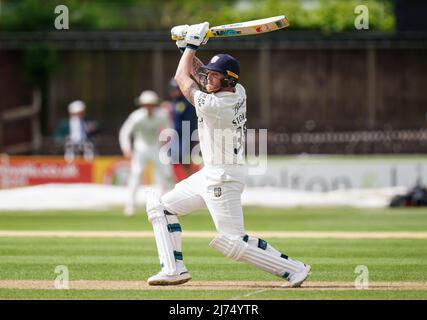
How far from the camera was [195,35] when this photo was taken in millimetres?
10758

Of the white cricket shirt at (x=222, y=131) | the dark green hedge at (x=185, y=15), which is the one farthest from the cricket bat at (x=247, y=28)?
the dark green hedge at (x=185, y=15)

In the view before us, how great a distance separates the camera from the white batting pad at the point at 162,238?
10.8 m

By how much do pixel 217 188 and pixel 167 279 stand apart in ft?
3.37

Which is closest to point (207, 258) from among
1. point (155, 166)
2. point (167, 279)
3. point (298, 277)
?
point (167, 279)

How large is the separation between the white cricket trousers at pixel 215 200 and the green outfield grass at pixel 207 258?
0.64 m

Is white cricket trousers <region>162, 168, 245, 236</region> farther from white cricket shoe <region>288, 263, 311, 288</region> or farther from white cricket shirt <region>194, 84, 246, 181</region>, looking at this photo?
white cricket shoe <region>288, 263, 311, 288</region>

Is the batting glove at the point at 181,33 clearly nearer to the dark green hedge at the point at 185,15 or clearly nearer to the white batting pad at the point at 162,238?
the white batting pad at the point at 162,238

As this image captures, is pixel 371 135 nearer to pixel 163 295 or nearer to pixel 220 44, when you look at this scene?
pixel 220 44

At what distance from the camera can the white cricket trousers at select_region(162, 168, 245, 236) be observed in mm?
10586

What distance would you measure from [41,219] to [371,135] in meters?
12.0

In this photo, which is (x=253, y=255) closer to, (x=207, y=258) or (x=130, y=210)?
(x=207, y=258)

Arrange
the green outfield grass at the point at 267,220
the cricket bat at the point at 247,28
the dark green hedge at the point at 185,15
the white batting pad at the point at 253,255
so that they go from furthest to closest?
the dark green hedge at the point at 185,15, the green outfield grass at the point at 267,220, the cricket bat at the point at 247,28, the white batting pad at the point at 253,255

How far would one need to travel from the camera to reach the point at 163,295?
10.2 meters
